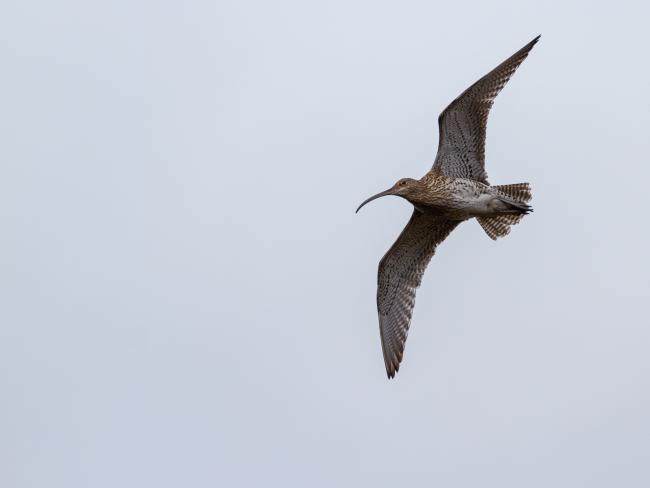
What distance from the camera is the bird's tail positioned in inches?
725

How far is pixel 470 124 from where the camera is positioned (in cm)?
1808

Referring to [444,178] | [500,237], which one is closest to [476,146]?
[444,178]

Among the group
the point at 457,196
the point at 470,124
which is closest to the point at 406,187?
the point at 457,196

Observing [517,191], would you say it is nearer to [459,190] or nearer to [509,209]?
[509,209]

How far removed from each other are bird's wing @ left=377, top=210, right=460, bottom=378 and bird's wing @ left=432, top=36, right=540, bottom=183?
1241 mm

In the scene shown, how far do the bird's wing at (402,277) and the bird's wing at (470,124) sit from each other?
4.07 ft

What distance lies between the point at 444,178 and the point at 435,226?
1.49 meters

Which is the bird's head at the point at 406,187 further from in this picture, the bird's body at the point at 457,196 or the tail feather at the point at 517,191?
the tail feather at the point at 517,191

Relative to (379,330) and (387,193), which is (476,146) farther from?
(379,330)

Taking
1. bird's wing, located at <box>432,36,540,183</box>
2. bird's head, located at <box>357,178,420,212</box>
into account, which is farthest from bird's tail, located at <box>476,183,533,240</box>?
bird's head, located at <box>357,178,420,212</box>

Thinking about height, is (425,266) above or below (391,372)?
above

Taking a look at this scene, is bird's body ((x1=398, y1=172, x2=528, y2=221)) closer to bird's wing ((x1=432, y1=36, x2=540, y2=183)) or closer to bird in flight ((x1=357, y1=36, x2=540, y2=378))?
bird in flight ((x1=357, y1=36, x2=540, y2=378))

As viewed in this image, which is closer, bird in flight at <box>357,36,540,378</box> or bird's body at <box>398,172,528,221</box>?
bird in flight at <box>357,36,540,378</box>

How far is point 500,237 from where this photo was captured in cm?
1947
